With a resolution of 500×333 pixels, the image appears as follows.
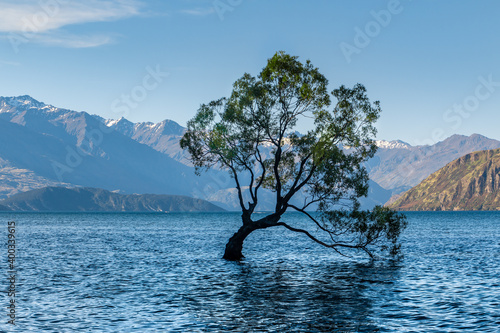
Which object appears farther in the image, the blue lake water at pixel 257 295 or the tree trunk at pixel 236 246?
the tree trunk at pixel 236 246

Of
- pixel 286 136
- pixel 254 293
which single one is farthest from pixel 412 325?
pixel 286 136

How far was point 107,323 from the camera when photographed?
35.2m

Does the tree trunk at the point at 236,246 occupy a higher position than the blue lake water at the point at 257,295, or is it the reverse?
the tree trunk at the point at 236,246

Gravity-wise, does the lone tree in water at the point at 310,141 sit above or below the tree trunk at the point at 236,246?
above

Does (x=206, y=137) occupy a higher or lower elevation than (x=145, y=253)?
higher

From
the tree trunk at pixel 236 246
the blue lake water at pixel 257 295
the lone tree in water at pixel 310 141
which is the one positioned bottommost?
the blue lake water at pixel 257 295

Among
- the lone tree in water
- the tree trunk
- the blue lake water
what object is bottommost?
the blue lake water

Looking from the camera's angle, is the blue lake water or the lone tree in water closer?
the blue lake water

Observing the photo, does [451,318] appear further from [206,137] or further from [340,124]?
[206,137]

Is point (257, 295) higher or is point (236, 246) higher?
point (236, 246)

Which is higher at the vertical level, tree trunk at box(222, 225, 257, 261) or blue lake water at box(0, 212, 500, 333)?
tree trunk at box(222, 225, 257, 261)

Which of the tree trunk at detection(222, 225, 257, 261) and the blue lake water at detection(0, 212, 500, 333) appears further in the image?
the tree trunk at detection(222, 225, 257, 261)

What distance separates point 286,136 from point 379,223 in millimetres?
16762

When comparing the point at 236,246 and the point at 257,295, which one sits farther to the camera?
the point at 236,246
